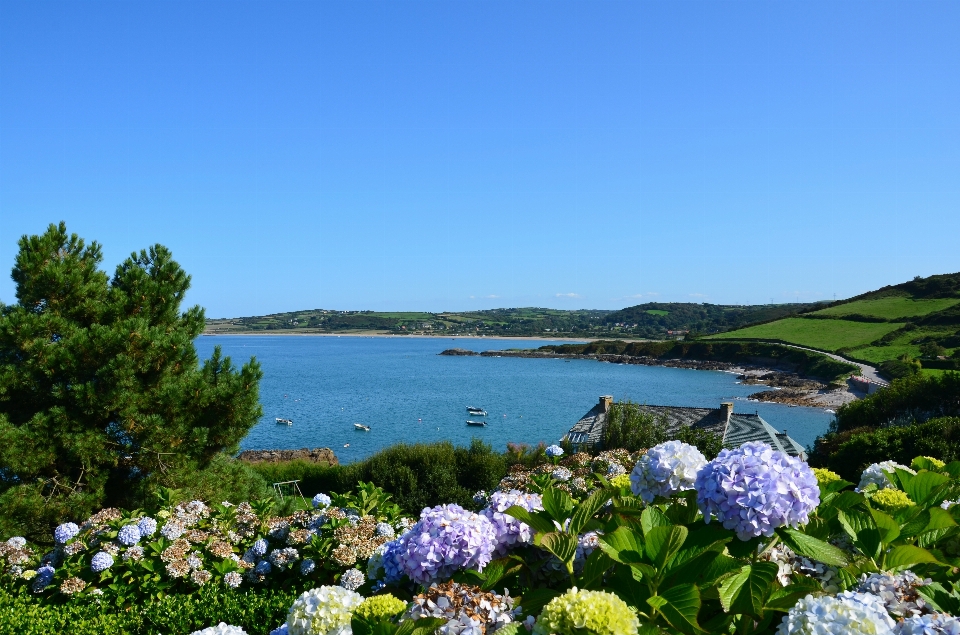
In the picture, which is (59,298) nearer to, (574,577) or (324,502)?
(324,502)

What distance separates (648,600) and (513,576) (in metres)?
0.68

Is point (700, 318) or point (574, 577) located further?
point (700, 318)

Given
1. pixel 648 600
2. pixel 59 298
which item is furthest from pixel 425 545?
pixel 59 298

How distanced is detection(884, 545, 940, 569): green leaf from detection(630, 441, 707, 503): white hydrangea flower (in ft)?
2.08

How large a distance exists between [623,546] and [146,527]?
4.68 meters

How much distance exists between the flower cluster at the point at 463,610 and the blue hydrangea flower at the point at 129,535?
14.1ft

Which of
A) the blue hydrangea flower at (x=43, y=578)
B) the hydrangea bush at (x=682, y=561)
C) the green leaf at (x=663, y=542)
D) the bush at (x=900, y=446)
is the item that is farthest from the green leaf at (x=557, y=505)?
the bush at (x=900, y=446)

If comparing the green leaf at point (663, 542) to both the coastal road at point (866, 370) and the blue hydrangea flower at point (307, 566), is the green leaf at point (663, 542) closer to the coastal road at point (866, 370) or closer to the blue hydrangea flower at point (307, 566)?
the blue hydrangea flower at point (307, 566)

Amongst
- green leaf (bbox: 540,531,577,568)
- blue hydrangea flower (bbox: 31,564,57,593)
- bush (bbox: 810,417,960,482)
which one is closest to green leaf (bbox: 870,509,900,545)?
green leaf (bbox: 540,531,577,568)

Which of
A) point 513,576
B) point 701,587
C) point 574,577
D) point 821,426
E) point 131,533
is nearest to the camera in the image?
point 701,587

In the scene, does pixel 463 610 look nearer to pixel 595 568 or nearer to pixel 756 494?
pixel 595 568

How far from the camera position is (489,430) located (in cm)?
4584

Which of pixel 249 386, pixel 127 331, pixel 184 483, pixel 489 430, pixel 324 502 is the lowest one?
A: pixel 489 430

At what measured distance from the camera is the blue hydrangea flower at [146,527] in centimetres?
501
